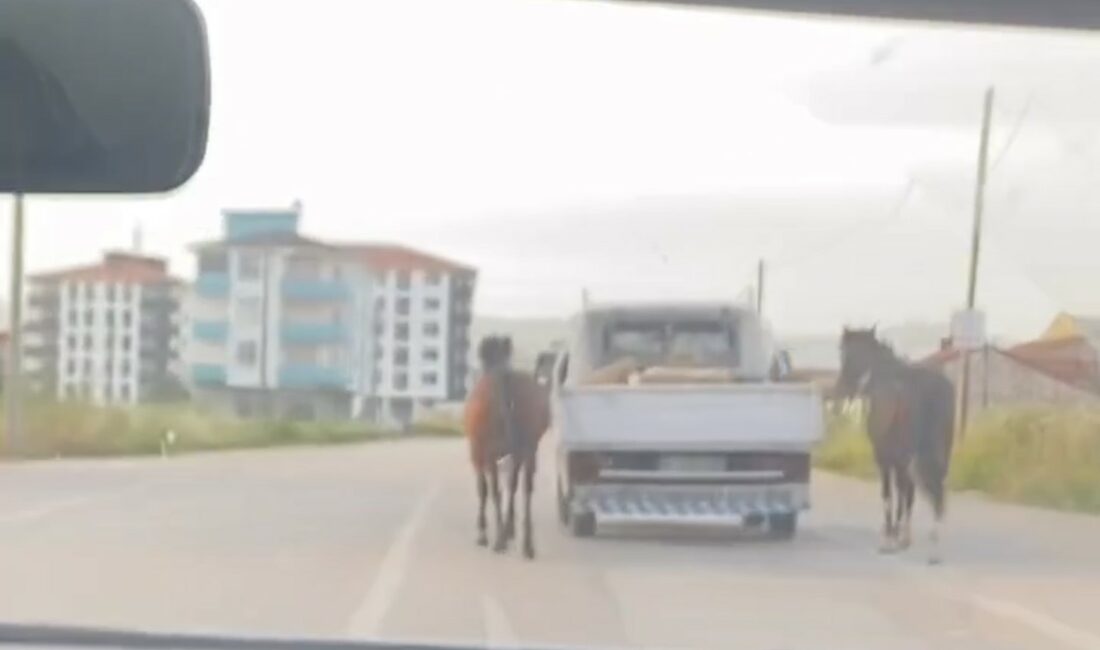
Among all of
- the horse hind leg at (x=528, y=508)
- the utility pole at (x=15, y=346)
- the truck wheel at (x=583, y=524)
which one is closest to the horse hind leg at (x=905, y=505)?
the truck wheel at (x=583, y=524)

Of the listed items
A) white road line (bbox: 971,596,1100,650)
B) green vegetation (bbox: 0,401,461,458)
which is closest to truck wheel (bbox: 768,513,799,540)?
white road line (bbox: 971,596,1100,650)

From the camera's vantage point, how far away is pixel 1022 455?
341cm

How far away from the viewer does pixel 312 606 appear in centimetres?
342

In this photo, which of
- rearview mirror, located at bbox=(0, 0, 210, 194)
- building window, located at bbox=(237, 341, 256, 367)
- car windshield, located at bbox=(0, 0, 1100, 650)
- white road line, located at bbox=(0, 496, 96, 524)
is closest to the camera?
rearview mirror, located at bbox=(0, 0, 210, 194)

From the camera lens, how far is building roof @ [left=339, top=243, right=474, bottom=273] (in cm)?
326

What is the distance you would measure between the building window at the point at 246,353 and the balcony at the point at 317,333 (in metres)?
0.07

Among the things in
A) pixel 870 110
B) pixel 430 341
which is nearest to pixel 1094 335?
pixel 870 110

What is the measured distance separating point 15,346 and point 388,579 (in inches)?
30.4

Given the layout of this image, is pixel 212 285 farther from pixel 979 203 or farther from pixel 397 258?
→ pixel 979 203

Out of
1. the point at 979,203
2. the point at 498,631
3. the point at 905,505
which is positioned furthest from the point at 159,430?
the point at 979,203

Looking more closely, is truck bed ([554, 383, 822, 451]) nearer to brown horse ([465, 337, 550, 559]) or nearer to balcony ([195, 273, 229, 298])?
brown horse ([465, 337, 550, 559])

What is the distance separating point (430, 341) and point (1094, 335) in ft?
3.81

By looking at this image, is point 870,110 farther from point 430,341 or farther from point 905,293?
point 430,341

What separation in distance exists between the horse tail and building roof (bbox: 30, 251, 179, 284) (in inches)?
54.8
